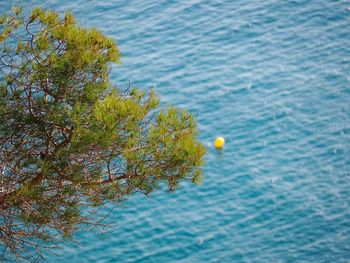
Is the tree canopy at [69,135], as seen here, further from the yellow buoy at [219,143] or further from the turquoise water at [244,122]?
the yellow buoy at [219,143]

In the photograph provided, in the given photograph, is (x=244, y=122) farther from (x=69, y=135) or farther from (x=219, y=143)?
(x=69, y=135)

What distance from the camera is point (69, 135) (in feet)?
22.4

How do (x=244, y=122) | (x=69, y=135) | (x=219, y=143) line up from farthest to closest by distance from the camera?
(x=244, y=122), (x=219, y=143), (x=69, y=135)

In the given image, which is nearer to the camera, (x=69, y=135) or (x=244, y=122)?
(x=69, y=135)

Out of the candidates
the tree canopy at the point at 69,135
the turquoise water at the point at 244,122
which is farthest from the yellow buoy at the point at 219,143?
the tree canopy at the point at 69,135

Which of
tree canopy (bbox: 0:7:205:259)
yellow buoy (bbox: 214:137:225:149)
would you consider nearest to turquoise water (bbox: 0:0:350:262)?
yellow buoy (bbox: 214:137:225:149)

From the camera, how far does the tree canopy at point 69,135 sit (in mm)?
6750

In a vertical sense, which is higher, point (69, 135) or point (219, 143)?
point (219, 143)

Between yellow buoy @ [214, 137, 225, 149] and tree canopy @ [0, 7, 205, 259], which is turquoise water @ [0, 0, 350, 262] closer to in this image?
yellow buoy @ [214, 137, 225, 149]

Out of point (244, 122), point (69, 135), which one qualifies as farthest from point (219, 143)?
point (69, 135)

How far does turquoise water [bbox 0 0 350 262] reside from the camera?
15.6 metres

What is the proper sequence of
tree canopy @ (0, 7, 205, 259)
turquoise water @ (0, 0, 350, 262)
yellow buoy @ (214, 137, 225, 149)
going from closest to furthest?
tree canopy @ (0, 7, 205, 259)
turquoise water @ (0, 0, 350, 262)
yellow buoy @ (214, 137, 225, 149)

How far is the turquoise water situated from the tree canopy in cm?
852

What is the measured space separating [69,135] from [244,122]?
1275 cm
